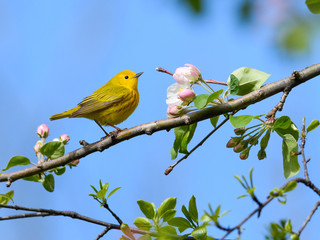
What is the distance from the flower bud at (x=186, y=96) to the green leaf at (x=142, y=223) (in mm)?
796

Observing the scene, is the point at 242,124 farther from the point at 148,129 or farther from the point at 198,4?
the point at 198,4

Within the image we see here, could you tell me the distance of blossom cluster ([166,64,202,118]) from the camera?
2.75m

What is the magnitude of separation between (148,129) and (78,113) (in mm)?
2714

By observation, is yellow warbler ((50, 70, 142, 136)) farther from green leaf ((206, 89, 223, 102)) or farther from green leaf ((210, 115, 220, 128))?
green leaf ((206, 89, 223, 102))

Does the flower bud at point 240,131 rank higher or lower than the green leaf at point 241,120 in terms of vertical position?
higher

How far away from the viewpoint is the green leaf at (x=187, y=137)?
9.18 feet

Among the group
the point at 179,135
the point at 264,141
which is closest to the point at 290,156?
the point at 264,141

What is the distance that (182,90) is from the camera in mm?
2844

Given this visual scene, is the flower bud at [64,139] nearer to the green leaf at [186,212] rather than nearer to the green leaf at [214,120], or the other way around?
the green leaf at [214,120]

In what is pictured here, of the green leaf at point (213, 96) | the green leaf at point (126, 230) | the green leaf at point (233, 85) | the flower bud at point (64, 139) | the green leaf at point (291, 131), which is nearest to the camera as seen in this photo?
the green leaf at point (126, 230)

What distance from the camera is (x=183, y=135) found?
284 cm

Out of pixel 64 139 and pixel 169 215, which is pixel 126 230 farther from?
pixel 64 139

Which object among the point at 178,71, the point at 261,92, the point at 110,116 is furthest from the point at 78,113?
the point at 261,92

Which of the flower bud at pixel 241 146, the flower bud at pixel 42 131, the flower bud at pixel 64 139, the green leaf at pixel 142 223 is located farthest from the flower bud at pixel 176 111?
the flower bud at pixel 42 131
